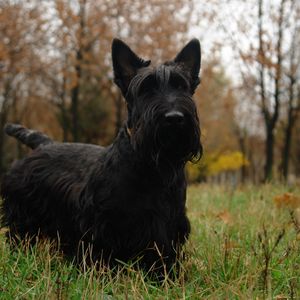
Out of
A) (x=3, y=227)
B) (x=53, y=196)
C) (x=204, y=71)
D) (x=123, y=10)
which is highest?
(x=123, y=10)

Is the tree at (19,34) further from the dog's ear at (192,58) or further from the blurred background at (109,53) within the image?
the dog's ear at (192,58)

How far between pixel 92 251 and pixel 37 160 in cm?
128

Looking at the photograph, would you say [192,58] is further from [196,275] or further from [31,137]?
[31,137]

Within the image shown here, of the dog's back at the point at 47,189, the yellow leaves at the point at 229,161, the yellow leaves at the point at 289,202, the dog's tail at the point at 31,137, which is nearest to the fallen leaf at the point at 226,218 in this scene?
the yellow leaves at the point at 289,202

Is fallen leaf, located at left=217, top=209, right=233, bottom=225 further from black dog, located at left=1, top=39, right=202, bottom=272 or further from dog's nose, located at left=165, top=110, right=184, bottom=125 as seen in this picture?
dog's nose, located at left=165, top=110, right=184, bottom=125

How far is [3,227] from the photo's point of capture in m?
4.01

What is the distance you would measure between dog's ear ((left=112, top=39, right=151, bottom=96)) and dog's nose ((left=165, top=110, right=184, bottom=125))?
0.69 metres

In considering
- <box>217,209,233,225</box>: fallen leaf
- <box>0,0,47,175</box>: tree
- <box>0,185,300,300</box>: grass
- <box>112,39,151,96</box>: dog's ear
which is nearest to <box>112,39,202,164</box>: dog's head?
<box>112,39,151,96</box>: dog's ear

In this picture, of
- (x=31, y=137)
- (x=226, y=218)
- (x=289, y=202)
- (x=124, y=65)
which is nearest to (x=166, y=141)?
(x=124, y=65)

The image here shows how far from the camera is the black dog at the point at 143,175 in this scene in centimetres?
262

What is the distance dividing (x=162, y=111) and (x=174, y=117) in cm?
8

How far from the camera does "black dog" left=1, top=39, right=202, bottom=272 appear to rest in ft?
8.59

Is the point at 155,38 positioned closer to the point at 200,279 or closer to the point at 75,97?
the point at 75,97

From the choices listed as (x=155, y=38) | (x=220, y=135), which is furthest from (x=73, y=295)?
(x=220, y=135)
